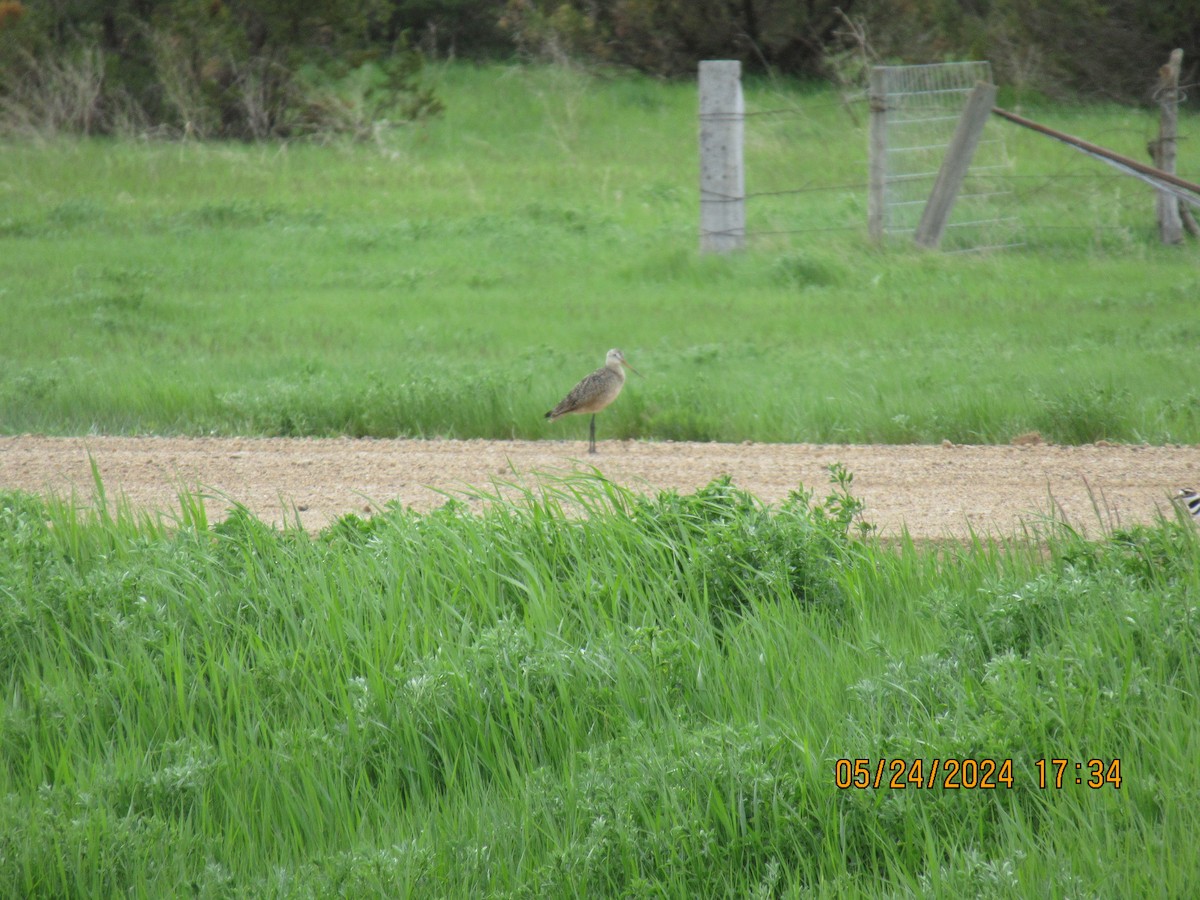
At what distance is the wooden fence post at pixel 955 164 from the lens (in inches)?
506

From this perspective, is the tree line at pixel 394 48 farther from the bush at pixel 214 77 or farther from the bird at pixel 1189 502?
the bird at pixel 1189 502

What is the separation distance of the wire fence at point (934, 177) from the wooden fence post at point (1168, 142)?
9.2 inches

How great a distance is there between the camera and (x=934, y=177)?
549 inches

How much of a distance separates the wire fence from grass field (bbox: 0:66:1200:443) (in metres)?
0.09

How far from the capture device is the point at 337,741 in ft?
14.7

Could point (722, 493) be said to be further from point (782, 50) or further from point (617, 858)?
point (782, 50)

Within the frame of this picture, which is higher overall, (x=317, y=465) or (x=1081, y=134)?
(x=1081, y=134)

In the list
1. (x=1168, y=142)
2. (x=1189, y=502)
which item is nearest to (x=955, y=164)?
(x=1168, y=142)

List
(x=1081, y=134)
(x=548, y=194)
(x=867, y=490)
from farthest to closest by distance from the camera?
(x=1081, y=134)
(x=548, y=194)
(x=867, y=490)

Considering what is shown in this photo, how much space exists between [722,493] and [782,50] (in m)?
24.8

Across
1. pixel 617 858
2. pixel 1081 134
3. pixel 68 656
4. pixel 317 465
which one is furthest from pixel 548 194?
pixel 617 858

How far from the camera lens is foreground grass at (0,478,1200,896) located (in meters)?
3.82

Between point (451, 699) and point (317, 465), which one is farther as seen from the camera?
point (317, 465)
